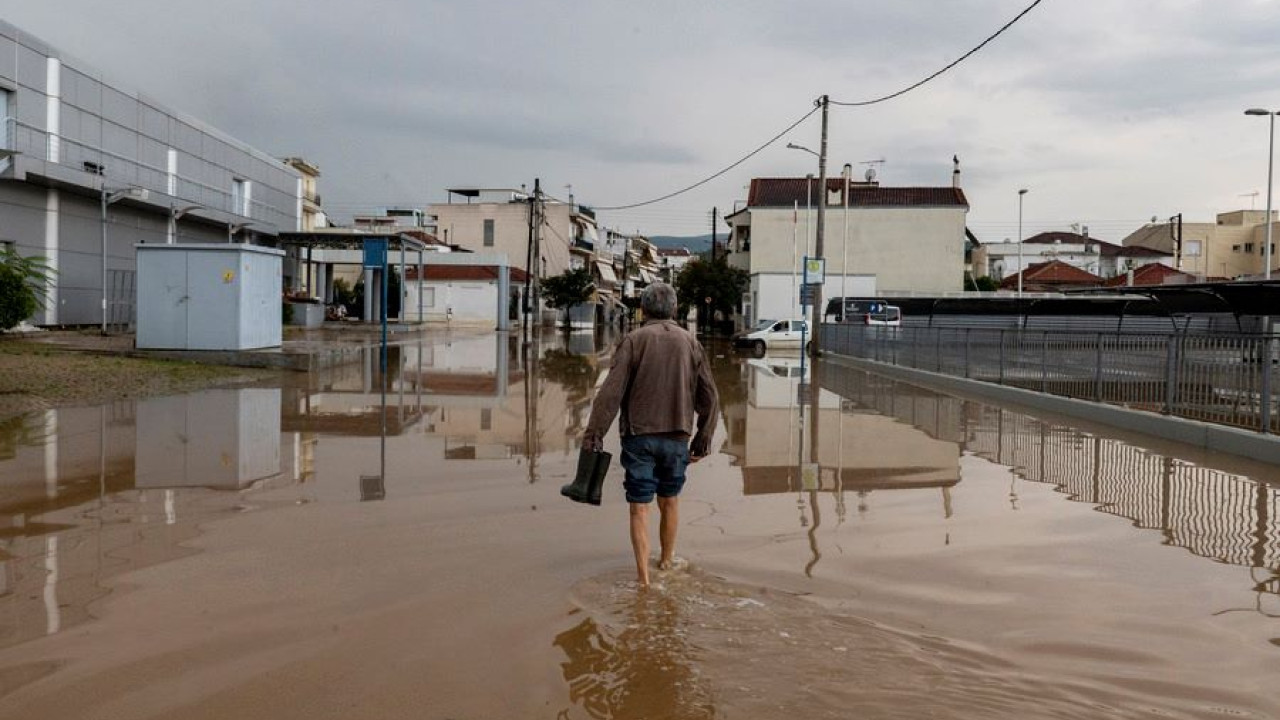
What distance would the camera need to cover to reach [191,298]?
21156mm

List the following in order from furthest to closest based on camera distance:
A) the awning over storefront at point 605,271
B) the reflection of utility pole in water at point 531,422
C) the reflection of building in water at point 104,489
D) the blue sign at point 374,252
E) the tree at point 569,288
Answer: the awning over storefront at point 605,271
the tree at point 569,288
the blue sign at point 374,252
the reflection of utility pole in water at point 531,422
the reflection of building in water at point 104,489

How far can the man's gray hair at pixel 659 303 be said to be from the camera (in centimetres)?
613

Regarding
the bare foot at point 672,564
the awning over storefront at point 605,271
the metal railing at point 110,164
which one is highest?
the awning over storefront at point 605,271

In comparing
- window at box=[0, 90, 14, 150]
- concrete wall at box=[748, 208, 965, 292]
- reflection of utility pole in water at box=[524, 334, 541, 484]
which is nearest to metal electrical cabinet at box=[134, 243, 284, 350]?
reflection of utility pole in water at box=[524, 334, 541, 484]

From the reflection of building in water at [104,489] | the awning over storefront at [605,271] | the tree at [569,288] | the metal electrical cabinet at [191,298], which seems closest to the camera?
the reflection of building in water at [104,489]

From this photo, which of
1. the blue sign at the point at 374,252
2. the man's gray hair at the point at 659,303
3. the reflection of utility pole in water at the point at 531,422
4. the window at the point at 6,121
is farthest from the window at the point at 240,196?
the man's gray hair at the point at 659,303

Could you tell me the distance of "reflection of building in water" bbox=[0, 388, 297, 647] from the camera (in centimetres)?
562

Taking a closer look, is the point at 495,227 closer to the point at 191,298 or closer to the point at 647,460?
the point at 191,298

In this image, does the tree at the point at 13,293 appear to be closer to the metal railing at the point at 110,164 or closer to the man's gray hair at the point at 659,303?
the metal railing at the point at 110,164

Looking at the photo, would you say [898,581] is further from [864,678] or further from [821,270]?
[821,270]

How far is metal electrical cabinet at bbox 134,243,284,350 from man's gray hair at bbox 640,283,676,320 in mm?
16773

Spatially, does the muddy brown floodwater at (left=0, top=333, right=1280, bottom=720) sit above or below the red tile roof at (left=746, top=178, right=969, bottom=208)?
below

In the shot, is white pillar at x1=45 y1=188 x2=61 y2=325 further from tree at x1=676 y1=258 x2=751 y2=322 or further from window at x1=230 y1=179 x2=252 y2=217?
tree at x1=676 y1=258 x2=751 y2=322

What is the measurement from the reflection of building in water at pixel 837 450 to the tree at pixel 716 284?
46395mm
